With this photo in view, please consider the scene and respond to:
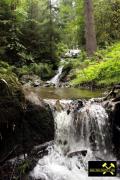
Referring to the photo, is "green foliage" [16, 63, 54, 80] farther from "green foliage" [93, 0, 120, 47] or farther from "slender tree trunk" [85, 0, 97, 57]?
"green foliage" [93, 0, 120, 47]

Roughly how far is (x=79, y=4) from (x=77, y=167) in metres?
17.2

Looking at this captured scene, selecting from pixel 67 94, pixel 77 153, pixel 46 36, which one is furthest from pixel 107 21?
pixel 77 153

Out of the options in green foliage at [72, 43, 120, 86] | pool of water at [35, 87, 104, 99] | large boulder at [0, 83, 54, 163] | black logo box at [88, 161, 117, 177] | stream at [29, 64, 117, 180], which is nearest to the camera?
black logo box at [88, 161, 117, 177]

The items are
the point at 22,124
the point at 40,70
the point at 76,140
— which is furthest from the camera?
the point at 40,70

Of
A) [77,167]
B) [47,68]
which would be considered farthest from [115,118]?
[47,68]

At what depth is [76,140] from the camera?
25.7 feet

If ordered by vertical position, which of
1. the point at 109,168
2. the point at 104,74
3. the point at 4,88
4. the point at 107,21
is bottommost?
the point at 109,168

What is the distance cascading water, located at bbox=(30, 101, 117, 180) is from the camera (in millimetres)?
7254

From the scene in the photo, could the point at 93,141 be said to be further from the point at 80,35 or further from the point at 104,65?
the point at 80,35

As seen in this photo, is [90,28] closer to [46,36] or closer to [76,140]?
[46,36]

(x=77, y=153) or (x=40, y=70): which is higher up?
(x=40, y=70)

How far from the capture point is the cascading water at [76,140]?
725cm

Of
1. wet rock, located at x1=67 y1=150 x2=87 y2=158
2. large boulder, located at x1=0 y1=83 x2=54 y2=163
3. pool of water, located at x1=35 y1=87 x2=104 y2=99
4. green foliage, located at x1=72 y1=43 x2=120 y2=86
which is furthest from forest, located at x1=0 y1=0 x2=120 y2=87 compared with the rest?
wet rock, located at x1=67 y1=150 x2=87 y2=158

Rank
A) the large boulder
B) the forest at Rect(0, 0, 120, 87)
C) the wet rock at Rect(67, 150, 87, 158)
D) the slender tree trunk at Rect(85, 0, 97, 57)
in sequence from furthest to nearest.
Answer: the slender tree trunk at Rect(85, 0, 97, 57) < the forest at Rect(0, 0, 120, 87) < the wet rock at Rect(67, 150, 87, 158) < the large boulder
